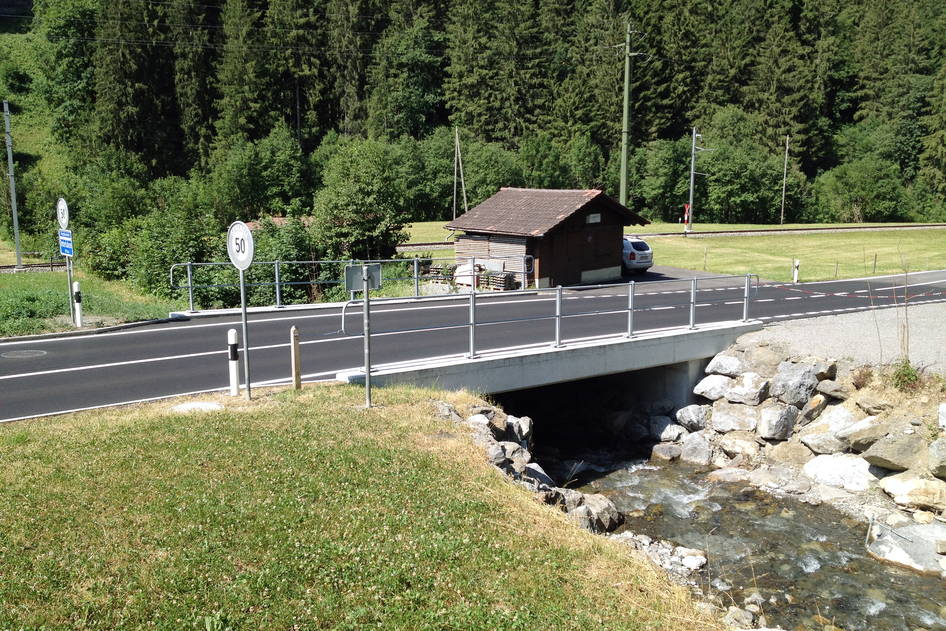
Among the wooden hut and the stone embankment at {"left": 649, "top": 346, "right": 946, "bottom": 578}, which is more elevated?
the wooden hut

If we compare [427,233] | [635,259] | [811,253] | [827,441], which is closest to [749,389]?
[827,441]

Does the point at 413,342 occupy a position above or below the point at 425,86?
below

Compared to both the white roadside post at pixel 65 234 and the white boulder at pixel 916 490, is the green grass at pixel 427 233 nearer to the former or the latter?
the white roadside post at pixel 65 234

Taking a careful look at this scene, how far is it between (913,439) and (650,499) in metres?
5.11

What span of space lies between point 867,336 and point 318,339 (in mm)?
13353

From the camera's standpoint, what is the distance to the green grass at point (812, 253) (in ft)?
121

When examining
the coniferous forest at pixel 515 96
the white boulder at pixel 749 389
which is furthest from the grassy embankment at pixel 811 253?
the coniferous forest at pixel 515 96

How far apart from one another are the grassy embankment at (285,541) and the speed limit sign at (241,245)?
102 inches

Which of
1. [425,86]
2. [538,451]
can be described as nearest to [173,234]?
[538,451]

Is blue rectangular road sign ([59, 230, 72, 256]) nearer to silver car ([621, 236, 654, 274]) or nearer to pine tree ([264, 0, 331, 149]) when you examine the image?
silver car ([621, 236, 654, 274])

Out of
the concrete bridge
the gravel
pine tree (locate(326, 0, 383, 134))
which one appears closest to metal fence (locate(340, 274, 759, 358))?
the concrete bridge

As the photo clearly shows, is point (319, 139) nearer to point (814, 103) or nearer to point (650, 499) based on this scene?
point (814, 103)

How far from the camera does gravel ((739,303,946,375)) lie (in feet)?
59.1

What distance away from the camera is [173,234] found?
96.1 feet
